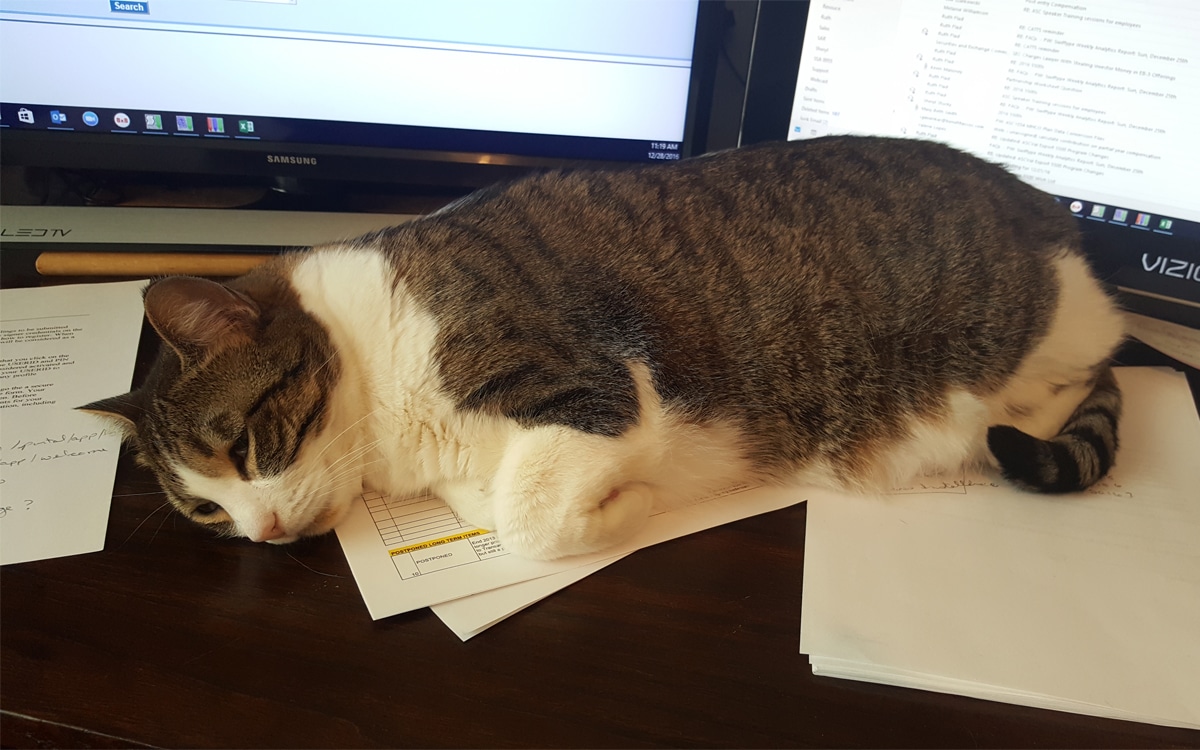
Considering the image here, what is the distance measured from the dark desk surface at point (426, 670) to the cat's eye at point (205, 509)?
0.16 ft

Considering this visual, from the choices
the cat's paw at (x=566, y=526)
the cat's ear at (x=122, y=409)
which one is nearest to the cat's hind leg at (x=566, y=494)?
the cat's paw at (x=566, y=526)

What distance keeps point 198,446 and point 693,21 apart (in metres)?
0.92

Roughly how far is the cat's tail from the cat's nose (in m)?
0.84

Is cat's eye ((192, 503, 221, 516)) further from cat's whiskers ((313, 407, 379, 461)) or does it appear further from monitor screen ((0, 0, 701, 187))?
monitor screen ((0, 0, 701, 187))

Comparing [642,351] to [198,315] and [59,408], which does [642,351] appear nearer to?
[198,315]

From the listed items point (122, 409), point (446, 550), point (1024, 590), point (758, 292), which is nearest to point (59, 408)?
point (122, 409)

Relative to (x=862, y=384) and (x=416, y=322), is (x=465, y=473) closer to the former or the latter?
(x=416, y=322)

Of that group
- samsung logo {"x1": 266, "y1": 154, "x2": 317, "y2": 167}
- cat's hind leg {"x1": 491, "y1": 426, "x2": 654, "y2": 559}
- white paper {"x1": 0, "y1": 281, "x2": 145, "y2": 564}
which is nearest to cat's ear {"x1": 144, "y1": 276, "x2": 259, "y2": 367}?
white paper {"x1": 0, "y1": 281, "x2": 145, "y2": 564}

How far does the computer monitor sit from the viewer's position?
1.04m

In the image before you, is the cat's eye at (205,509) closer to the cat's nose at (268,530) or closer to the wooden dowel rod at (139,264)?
the cat's nose at (268,530)

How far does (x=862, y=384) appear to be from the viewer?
3.09 ft

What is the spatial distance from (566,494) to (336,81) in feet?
2.57

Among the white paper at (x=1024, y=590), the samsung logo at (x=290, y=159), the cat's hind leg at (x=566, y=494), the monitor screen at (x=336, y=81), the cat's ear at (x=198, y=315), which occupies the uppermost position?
the monitor screen at (x=336, y=81)

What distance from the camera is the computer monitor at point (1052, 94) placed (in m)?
1.04
